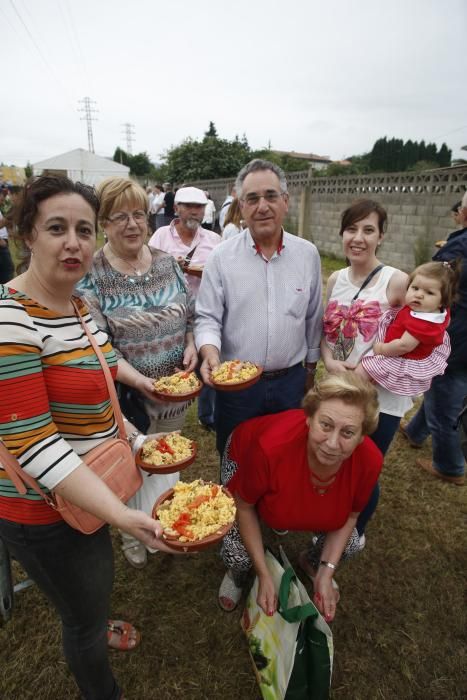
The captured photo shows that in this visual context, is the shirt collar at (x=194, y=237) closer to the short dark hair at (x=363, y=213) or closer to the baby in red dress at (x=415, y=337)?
the short dark hair at (x=363, y=213)

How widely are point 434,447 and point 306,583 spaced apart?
1.74 meters

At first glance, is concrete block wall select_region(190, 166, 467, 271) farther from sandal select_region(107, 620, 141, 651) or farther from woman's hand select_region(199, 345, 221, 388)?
sandal select_region(107, 620, 141, 651)

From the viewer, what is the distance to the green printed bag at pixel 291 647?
1728 mm

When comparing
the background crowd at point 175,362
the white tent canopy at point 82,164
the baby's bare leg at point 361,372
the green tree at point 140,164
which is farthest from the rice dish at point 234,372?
the green tree at point 140,164

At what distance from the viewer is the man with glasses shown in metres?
2.36

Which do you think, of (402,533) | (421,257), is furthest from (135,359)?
(421,257)

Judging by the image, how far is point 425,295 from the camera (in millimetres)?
2285

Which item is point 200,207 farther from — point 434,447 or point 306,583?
point 306,583

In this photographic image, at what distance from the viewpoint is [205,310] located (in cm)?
249

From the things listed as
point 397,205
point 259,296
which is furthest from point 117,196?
point 397,205

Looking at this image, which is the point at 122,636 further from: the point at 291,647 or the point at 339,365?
the point at 339,365

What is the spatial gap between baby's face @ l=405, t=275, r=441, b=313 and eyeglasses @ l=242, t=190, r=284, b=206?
949 mm

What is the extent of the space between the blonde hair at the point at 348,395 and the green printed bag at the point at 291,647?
81 cm

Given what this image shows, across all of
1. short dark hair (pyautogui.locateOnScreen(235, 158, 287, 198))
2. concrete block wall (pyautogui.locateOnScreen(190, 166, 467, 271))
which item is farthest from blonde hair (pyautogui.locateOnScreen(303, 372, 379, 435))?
concrete block wall (pyautogui.locateOnScreen(190, 166, 467, 271))
